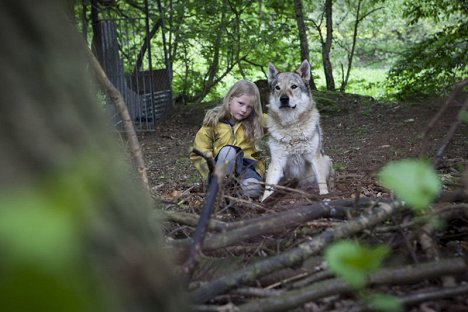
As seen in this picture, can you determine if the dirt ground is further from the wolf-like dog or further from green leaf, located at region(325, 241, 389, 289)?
green leaf, located at region(325, 241, 389, 289)

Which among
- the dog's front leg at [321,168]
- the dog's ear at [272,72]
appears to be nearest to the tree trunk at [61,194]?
the dog's front leg at [321,168]

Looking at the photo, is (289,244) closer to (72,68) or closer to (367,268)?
(367,268)

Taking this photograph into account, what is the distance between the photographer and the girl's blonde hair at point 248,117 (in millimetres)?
4949

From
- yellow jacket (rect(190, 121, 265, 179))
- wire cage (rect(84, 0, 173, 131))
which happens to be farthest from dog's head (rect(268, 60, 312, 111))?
wire cage (rect(84, 0, 173, 131))

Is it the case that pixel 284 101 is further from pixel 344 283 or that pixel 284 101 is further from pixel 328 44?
pixel 328 44

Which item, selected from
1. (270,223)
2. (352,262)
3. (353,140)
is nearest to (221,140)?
(270,223)

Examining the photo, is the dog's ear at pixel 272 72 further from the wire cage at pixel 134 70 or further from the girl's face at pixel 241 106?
the wire cage at pixel 134 70

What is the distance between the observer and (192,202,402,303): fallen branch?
1488mm

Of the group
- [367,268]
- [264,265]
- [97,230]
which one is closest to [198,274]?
[264,265]

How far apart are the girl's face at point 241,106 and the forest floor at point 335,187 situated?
75 centimetres

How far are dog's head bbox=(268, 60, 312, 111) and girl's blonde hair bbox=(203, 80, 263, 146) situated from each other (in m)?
0.52

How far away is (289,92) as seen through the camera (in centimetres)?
553

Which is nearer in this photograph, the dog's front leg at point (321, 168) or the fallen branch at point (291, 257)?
the fallen branch at point (291, 257)

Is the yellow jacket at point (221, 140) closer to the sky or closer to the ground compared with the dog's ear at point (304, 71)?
closer to the ground
